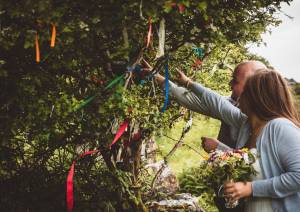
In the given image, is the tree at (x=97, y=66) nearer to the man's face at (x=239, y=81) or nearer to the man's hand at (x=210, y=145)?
the man's face at (x=239, y=81)

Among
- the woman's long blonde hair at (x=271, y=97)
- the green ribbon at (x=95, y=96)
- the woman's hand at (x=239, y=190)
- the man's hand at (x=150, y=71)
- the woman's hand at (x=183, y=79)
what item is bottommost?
the woman's hand at (x=239, y=190)

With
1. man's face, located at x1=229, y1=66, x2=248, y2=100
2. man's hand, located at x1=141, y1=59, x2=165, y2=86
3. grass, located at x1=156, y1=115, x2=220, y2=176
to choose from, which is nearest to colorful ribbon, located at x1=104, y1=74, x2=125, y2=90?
man's hand, located at x1=141, y1=59, x2=165, y2=86

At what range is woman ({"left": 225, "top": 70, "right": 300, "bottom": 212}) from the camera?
111 inches

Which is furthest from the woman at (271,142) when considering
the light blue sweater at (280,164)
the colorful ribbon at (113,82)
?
the colorful ribbon at (113,82)

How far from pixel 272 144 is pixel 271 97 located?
33cm

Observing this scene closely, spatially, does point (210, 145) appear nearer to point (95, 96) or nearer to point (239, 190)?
point (239, 190)

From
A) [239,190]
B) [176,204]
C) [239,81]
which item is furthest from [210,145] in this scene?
[176,204]

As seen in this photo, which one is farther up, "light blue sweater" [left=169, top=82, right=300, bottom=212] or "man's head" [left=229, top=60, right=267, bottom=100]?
"man's head" [left=229, top=60, right=267, bottom=100]

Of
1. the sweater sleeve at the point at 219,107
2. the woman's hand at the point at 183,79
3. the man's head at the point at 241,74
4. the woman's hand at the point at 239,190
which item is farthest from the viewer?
the man's head at the point at 241,74

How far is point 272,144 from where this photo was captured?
2908 mm

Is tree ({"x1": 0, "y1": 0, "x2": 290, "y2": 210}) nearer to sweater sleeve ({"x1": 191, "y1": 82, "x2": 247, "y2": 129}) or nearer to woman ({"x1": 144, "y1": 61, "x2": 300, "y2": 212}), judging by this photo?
sweater sleeve ({"x1": 191, "y1": 82, "x2": 247, "y2": 129})

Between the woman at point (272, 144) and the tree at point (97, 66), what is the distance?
25.2 inches

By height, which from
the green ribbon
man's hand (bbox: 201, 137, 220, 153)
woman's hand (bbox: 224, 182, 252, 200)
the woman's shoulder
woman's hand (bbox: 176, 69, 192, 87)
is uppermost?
woman's hand (bbox: 176, 69, 192, 87)

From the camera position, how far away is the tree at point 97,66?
311 cm
